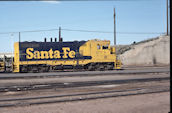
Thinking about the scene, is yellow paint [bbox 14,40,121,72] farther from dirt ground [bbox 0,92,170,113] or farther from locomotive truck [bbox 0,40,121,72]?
dirt ground [bbox 0,92,170,113]

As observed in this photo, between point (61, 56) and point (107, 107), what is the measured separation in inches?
671

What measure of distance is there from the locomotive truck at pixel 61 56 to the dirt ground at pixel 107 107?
1547 centimetres

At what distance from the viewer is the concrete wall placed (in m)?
41.1

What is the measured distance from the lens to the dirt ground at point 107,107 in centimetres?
728

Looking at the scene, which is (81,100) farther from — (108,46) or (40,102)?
(108,46)

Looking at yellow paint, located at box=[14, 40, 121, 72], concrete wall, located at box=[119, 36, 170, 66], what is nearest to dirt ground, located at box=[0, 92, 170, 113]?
yellow paint, located at box=[14, 40, 121, 72]

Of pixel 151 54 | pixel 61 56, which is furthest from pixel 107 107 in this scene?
pixel 151 54

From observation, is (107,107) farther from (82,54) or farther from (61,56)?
(61,56)

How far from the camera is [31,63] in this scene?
23.7m

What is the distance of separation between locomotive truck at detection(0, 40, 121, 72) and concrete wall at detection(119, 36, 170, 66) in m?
20.0

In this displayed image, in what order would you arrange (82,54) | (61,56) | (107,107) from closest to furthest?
(107,107) → (61,56) → (82,54)

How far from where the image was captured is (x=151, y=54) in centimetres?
4219

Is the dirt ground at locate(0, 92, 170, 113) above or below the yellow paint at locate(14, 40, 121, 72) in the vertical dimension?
below

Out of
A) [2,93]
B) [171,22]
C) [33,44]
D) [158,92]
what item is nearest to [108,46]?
[33,44]
